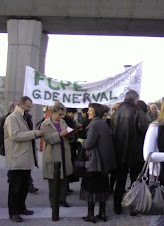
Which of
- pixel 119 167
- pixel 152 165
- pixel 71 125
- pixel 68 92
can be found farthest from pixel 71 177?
pixel 152 165

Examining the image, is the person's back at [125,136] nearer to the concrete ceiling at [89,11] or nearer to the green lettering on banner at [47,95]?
the green lettering on banner at [47,95]

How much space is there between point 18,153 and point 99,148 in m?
1.21

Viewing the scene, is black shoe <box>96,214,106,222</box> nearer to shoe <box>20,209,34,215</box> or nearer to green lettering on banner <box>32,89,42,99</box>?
shoe <box>20,209,34,215</box>

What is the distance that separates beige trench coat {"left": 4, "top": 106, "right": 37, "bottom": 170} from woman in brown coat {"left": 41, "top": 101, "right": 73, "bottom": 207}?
367 mm

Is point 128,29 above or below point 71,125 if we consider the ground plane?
above

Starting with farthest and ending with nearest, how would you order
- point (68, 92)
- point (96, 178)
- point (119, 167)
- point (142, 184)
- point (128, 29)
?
point (128, 29), point (68, 92), point (119, 167), point (96, 178), point (142, 184)

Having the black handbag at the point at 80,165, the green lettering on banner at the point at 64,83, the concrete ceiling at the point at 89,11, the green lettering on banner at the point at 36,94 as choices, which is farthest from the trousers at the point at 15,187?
the concrete ceiling at the point at 89,11

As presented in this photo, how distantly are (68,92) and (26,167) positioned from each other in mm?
2566

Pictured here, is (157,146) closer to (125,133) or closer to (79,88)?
(125,133)

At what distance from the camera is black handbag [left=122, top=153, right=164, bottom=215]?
2822 mm

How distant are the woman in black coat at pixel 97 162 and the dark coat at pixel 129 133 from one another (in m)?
0.22

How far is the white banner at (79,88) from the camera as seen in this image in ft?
21.7

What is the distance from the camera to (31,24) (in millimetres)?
10672

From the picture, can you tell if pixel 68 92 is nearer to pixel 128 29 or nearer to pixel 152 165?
pixel 152 165
